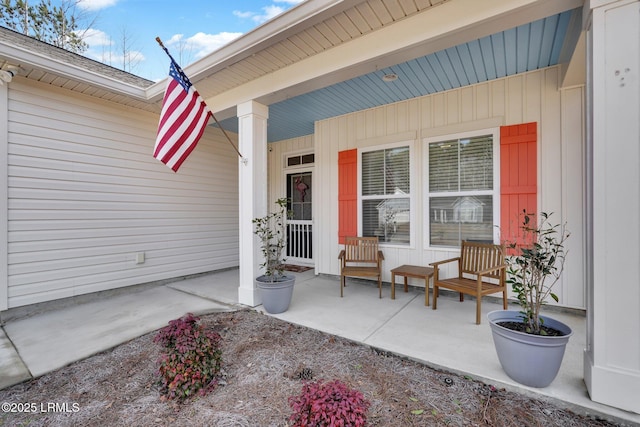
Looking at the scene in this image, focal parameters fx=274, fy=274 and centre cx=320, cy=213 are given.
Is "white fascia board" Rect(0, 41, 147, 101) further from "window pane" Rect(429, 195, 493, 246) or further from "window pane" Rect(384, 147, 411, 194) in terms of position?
"window pane" Rect(429, 195, 493, 246)

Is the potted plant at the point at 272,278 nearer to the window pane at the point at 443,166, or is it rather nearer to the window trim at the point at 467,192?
the window trim at the point at 467,192

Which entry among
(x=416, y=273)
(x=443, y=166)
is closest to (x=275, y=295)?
(x=416, y=273)

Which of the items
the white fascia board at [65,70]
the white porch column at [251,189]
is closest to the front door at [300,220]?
the white porch column at [251,189]

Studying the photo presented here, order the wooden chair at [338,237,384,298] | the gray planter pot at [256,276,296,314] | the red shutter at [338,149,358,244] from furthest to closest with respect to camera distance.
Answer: the red shutter at [338,149,358,244] → the wooden chair at [338,237,384,298] → the gray planter pot at [256,276,296,314]

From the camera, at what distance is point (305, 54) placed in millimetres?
2975

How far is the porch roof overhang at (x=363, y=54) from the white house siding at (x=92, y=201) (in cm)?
41

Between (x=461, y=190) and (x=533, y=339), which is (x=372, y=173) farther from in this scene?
(x=533, y=339)

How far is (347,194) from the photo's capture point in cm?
486

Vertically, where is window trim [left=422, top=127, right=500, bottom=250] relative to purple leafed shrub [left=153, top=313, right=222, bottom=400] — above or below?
above

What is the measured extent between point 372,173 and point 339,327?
8.73 feet

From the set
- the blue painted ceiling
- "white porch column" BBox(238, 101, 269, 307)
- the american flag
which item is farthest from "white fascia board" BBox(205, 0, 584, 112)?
the american flag

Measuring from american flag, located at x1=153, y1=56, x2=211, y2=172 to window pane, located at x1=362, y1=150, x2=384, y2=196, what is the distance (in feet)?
9.11

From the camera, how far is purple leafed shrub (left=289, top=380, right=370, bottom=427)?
1385mm

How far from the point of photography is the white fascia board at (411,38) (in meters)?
A: 2.04
